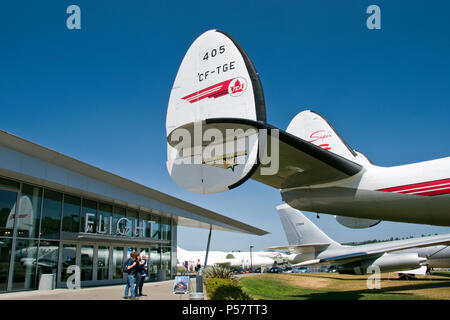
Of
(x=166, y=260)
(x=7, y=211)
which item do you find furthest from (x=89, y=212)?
(x=166, y=260)

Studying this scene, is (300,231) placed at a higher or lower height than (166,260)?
higher

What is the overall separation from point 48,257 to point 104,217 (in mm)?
4713

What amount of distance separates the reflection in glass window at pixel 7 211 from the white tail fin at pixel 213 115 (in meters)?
11.7

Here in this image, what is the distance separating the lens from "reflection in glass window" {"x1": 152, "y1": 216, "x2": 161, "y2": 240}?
27.4m

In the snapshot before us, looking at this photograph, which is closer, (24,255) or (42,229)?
(24,255)

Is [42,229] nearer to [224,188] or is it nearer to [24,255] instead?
[24,255]

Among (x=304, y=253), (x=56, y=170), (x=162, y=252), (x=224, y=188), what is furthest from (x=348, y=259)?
(x=224, y=188)

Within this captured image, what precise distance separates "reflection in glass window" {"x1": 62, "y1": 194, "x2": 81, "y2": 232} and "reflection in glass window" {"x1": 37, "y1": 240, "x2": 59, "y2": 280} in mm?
1068

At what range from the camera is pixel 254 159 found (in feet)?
16.5

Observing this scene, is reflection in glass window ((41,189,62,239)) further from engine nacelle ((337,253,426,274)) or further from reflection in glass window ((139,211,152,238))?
engine nacelle ((337,253,426,274))

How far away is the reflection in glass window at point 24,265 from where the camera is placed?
15273 mm

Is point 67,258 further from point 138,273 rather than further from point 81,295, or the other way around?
point 138,273
